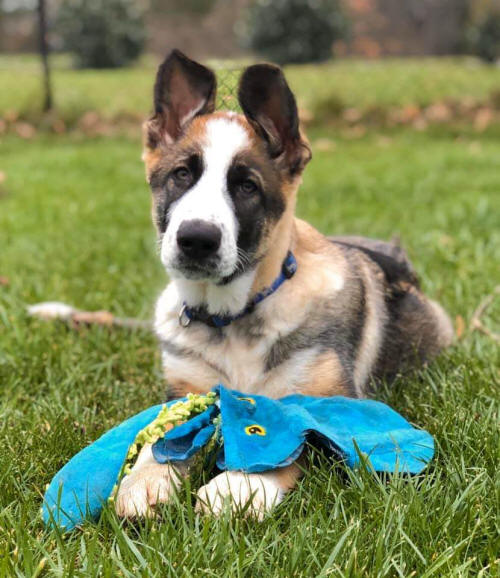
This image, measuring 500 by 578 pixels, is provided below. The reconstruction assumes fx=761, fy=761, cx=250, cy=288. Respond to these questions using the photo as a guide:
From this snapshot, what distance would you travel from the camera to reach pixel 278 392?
2975mm

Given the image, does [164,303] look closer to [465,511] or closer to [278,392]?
[278,392]

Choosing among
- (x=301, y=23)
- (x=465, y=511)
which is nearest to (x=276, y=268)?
(x=465, y=511)

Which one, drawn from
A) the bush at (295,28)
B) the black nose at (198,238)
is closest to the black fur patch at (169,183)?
the black nose at (198,238)

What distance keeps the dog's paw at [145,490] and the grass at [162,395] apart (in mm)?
63

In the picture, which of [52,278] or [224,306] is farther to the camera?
[52,278]

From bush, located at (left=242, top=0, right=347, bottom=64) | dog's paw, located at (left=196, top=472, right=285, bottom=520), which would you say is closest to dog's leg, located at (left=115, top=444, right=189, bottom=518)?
dog's paw, located at (left=196, top=472, right=285, bottom=520)

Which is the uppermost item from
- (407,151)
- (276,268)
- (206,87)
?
(206,87)

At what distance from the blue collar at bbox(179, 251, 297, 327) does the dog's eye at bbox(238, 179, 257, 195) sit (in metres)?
0.35

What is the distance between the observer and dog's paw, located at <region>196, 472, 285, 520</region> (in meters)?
2.37

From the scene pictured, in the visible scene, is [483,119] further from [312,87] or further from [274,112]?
[274,112]

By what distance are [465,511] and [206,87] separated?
1.91 m

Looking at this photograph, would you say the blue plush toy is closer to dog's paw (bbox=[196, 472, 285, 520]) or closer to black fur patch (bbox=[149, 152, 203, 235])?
dog's paw (bbox=[196, 472, 285, 520])

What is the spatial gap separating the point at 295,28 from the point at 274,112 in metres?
14.2

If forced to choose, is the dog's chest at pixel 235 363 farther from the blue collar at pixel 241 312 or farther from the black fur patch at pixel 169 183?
the black fur patch at pixel 169 183
